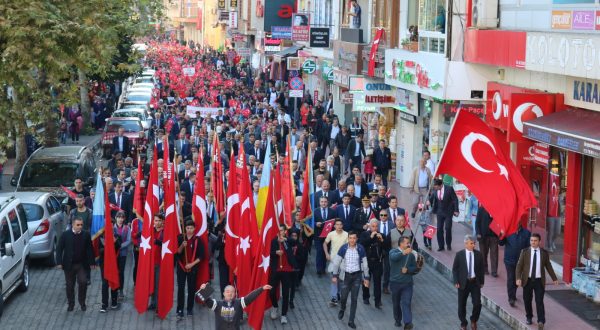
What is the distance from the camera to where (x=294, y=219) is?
19.8 metres

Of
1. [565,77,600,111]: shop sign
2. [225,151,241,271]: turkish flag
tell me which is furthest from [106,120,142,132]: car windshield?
[225,151,241,271]: turkish flag

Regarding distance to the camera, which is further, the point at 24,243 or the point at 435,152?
the point at 435,152

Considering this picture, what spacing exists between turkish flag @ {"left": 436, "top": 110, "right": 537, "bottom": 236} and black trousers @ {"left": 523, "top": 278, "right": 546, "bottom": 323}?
A: 231 cm

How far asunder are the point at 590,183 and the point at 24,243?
30.4ft

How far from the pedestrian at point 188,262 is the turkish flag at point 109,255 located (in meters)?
1.01

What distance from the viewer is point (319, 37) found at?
140 ft

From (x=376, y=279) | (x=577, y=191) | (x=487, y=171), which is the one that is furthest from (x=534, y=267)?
(x=577, y=191)

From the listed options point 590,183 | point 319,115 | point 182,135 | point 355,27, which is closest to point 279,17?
point 319,115

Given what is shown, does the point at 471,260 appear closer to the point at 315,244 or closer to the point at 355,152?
the point at 315,244

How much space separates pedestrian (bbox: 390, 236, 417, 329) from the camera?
52.1ft

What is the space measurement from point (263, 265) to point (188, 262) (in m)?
1.12

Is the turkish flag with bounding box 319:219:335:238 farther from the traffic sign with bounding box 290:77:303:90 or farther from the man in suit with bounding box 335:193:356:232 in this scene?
the traffic sign with bounding box 290:77:303:90

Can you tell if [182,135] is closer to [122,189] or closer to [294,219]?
[122,189]

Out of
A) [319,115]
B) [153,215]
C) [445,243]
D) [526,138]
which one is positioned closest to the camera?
[153,215]
